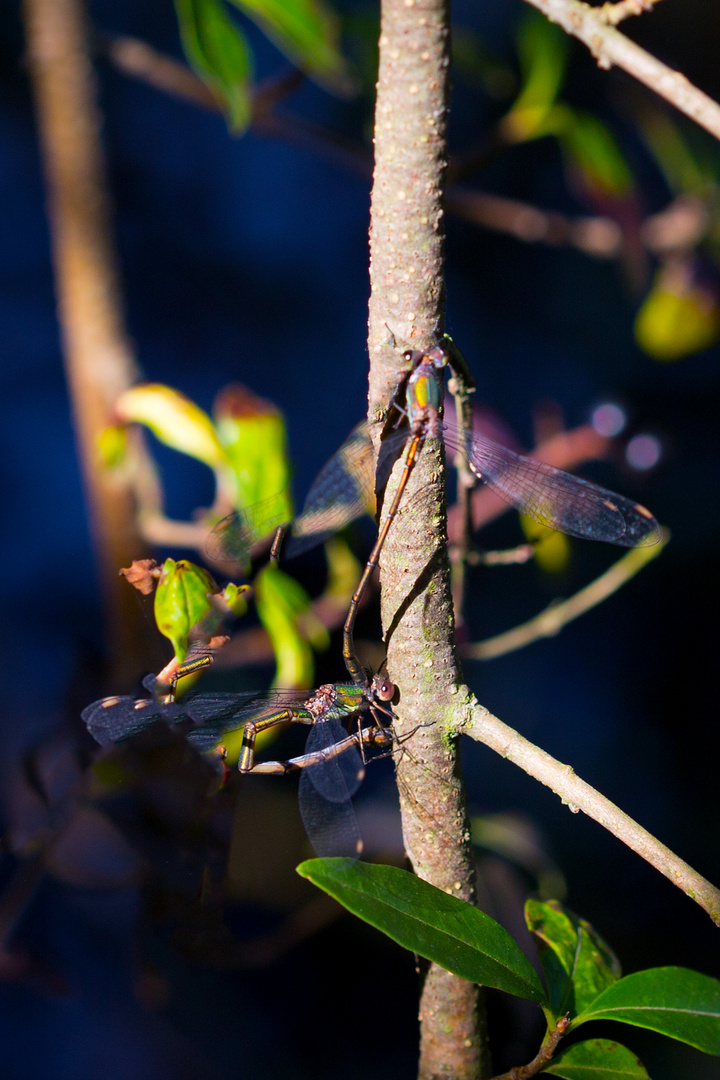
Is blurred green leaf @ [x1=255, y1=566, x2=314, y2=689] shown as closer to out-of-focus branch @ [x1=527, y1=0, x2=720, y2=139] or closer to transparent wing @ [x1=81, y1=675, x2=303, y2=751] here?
transparent wing @ [x1=81, y1=675, x2=303, y2=751]

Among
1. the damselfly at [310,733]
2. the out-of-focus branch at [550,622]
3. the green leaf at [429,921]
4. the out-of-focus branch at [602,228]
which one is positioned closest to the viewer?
the green leaf at [429,921]

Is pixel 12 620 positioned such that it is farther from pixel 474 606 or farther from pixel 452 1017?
pixel 452 1017

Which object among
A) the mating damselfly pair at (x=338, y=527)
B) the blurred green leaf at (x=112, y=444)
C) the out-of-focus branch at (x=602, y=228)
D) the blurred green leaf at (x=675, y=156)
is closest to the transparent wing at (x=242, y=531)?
the mating damselfly pair at (x=338, y=527)

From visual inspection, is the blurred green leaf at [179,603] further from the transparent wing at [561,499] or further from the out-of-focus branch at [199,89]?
the out-of-focus branch at [199,89]

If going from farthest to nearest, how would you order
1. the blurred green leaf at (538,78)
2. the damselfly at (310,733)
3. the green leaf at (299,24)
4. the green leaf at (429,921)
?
the blurred green leaf at (538,78)
the green leaf at (299,24)
the damselfly at (310,733)
the green leaf at (429,921)

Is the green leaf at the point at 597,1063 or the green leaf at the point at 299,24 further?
the green leaf at the point at 299,24

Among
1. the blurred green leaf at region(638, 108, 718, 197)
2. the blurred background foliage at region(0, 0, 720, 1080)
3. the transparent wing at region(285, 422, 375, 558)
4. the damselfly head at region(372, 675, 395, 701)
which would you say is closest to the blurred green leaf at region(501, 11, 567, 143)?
the blurred background foliage at region(0, 0, 720, 1080)
